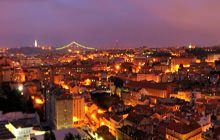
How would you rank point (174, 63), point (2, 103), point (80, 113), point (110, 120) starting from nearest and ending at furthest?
point (110, 120), point (80, 113), point (2, 103), point (174, 63)

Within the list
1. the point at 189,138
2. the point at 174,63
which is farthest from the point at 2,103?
the point at 174,63

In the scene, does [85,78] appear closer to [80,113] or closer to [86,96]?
[86,96]

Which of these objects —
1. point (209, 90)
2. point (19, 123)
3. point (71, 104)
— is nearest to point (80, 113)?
point (71, 104)

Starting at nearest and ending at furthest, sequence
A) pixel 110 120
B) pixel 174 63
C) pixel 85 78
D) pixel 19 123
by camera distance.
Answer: pixel 19 123 → pixel 110 120 → pixel 85 78 → pixel 174 63

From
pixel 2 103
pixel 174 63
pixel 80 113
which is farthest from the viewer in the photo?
pixel 174 63

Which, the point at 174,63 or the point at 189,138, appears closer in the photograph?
the point at 189,138

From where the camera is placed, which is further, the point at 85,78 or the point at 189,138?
the point at 85,78

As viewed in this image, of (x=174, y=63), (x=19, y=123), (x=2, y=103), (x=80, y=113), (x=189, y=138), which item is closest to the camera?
(x=189, y=138)

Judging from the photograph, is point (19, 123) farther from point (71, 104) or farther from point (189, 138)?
point (189, 138)

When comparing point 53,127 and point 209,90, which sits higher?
point 209,90
